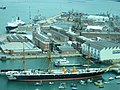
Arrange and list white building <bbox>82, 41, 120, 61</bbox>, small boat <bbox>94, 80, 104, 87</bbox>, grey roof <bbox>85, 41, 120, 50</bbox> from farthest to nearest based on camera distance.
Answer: grey roof <bbox>85, 41, 120, 50</bbox>, white building <bbox>82, 41, 120, 61</bbox>, small boat <bbox>94, 80, 104, 87</bbox>

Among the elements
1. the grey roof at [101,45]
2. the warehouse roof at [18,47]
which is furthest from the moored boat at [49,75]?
the warehouse roof at [18,47]

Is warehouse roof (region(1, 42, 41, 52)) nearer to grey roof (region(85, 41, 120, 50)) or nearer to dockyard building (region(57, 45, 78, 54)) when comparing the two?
dockyard building (region(57, 45, 78, 54))

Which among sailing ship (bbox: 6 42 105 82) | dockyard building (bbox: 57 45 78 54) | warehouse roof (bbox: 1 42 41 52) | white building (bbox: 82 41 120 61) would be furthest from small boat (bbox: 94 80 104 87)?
warehouse roof (bbox: 1 42 41 52)

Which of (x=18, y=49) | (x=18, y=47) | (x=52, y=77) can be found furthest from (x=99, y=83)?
(x=18, y=47)

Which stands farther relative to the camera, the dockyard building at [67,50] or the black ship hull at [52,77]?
the dockyard building at [67,50]

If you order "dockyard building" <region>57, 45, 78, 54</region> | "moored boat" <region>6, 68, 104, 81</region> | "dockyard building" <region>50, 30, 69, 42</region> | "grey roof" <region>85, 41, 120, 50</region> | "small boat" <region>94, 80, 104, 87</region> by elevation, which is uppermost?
"grey roof" <region>85, 41, 120, 50</region>

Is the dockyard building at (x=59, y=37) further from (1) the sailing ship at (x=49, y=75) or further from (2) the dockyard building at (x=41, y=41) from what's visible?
(1) the sailing ship at (x=49, y=75)

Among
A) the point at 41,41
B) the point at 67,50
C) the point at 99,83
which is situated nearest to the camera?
the point at 99,83

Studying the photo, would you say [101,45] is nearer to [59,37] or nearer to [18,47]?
[18,47]

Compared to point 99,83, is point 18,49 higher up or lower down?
lower down
